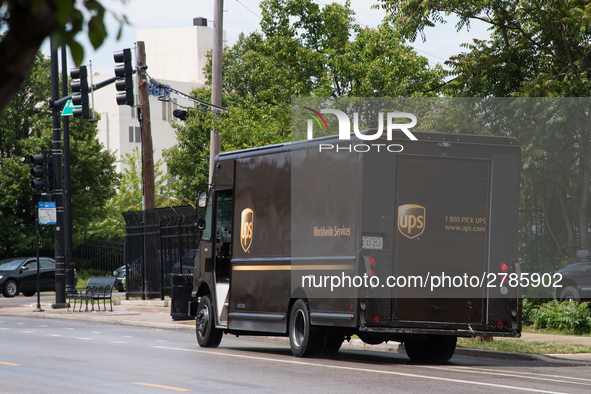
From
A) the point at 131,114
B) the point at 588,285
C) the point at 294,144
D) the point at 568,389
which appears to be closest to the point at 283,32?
the point at 588,285

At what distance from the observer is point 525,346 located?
44.8 feet

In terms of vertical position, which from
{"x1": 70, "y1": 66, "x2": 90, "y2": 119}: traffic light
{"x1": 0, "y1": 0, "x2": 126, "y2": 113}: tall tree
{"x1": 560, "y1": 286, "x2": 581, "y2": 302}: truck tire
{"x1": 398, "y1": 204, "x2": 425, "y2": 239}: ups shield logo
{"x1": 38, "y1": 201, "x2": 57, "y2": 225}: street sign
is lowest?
{"x1": 560, "y1": 286, "x2": 581, "y2": 302}: truck tire

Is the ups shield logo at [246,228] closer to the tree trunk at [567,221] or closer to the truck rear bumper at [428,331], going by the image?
A: the truck rear bumper at [428,331]

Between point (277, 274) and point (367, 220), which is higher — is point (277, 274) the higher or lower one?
the lower one

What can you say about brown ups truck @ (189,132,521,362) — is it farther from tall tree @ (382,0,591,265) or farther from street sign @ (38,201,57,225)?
street sign @ (38,201,57,225)

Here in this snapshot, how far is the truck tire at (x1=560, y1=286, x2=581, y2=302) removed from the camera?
18.0 metres

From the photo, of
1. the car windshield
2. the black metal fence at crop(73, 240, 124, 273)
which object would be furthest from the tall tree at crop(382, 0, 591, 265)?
the black metal fence at crop(73, 240, 124, 273)

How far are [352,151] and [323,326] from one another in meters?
2.69

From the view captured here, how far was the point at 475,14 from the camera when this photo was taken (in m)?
19.5

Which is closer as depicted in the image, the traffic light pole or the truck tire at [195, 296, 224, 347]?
the truck tire at [195, 296, 224, 347]

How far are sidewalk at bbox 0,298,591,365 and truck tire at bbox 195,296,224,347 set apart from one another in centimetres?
251

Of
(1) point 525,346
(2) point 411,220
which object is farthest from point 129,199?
(2) point 411,220

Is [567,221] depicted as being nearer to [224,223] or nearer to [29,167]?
[224,223]

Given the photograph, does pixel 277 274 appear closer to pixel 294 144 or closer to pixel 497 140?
pixel 294 144
